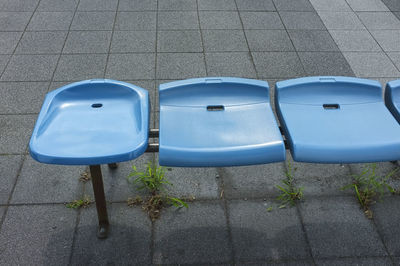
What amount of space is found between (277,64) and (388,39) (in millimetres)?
1612

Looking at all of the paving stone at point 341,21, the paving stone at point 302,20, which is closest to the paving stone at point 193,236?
the paving stone at point 302,20

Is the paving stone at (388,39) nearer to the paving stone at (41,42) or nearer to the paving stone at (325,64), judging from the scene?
the paving stone at (325,64)

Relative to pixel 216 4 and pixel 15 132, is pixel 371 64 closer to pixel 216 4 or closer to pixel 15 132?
pixel 216 4

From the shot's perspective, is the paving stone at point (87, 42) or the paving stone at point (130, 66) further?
the paving stone at point (87, 42)

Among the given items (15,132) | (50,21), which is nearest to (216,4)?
(50,21)

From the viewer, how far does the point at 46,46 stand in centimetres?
432

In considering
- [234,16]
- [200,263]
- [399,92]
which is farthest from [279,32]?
[200,263]

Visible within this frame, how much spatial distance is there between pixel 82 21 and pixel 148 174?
2.77 m

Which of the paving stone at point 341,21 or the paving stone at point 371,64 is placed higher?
the paving stone at point 371,64

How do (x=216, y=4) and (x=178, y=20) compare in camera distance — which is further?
(x=216, y=4)

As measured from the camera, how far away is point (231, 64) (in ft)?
13.4

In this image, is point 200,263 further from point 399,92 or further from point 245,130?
point 399,92

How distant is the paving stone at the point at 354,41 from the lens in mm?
4441

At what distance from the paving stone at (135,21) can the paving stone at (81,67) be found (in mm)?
743
